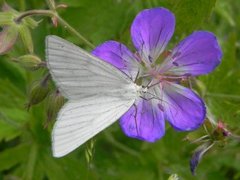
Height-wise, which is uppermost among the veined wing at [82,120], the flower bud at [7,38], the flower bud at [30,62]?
the veined wing at [82,120]

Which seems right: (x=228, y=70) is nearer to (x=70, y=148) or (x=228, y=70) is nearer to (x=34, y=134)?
(x=34, y=134)

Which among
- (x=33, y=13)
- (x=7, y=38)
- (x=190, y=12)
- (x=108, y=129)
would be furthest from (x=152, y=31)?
(x=108, y=129)

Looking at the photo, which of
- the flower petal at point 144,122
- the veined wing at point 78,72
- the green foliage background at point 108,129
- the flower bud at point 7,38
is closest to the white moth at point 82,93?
the veined wing at point 78,72

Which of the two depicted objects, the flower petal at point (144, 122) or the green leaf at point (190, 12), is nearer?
the flower petal at point (144, 122)

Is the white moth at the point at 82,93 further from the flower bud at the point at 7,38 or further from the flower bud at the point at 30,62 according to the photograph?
the flower bud at the point at 7,38

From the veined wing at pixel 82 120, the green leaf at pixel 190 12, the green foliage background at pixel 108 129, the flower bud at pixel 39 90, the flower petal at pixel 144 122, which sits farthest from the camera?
the green foliage background at pixel 108 129

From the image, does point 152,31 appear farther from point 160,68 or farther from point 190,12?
point 190,12

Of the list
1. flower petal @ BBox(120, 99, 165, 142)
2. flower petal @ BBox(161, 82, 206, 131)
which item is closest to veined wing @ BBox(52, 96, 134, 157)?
flower petal @ BBox(120, 99, 165, 142)
